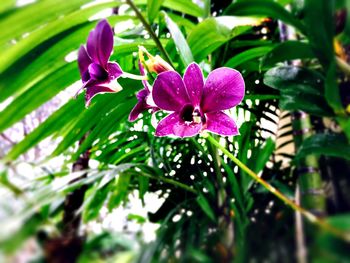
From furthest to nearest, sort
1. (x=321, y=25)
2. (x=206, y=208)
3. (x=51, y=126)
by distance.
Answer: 1. (x=51, y=126)
2. (x=206, y=208)
3. (x=321, y=25)

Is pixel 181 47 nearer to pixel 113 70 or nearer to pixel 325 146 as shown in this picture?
pixel 113 70

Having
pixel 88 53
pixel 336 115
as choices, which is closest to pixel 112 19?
pixel 88 53

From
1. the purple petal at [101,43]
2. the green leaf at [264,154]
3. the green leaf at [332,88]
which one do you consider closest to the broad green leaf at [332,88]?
the green leaf at [332,88]

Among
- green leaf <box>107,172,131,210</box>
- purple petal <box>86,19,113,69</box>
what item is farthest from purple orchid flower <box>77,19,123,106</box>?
green leaf <box>107,172,131,210</box>

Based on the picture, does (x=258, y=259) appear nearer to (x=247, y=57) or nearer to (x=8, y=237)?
(x=8, y=237)

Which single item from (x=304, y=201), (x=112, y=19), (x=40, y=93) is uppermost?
(x=112, y=19)

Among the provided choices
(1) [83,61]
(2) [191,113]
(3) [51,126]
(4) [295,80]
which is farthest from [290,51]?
(3) [51,126]

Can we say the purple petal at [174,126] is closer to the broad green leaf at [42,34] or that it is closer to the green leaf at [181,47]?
the green leaf at [181,47]
